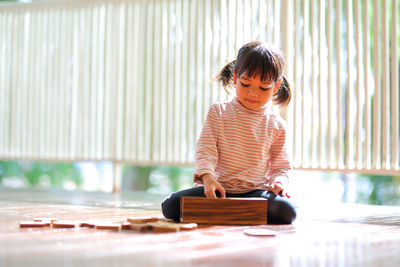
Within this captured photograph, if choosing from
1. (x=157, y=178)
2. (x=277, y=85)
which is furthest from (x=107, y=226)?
(x=157, y=178)

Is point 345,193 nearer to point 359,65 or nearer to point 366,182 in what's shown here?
point 366,182

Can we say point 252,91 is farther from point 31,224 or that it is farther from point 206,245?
point 31,224

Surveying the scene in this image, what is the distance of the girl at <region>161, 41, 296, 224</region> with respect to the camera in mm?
1921

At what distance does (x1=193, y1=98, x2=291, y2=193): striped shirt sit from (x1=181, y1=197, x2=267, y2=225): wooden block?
0.17 meters

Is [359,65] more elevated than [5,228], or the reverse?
[359,65]

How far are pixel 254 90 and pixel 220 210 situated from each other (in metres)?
0.49

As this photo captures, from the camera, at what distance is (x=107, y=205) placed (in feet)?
8.34

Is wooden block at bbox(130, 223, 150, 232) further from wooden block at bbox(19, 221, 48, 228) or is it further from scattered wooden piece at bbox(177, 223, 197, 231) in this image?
wooden block at bbox(19, 221, 48, 228)

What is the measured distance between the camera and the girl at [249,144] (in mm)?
1921

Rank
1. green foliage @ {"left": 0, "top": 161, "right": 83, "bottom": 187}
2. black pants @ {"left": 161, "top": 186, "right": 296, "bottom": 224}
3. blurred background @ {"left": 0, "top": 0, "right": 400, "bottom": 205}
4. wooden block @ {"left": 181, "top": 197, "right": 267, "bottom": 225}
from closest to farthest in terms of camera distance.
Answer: wooden block @ {"left": 181, "top": 197, "right": 267, "bottom": 225}, black pants @ {"left": 161, "top": 186, "right": 296, "bottom": 224}, blurred background @ {"left": 0, "top": 0, "right": 400, "bottom": 205}, green foliage @ {"left": 0, "top": 161, "right": 83, "bottom": 187}

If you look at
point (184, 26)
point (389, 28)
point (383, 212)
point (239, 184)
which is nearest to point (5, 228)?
point (239, 184)

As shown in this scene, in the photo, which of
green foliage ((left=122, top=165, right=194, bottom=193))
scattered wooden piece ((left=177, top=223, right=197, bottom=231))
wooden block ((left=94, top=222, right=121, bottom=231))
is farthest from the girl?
green foliage ((left=122, top=165, right=194, bottom=193))

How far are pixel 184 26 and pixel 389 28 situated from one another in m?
1.24

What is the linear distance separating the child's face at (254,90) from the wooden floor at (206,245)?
489 millimetres
